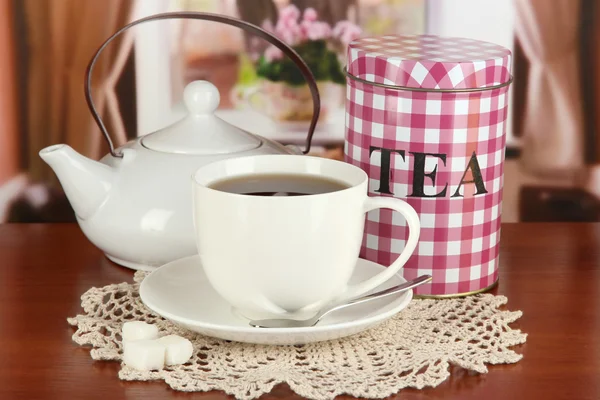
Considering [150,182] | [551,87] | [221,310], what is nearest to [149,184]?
[150,182]

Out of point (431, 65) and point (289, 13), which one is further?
point (289, 13)

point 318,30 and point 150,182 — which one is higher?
point 318,30

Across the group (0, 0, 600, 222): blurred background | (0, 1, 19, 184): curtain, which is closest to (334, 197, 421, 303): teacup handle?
(0, 0, 600, 222): blurred background

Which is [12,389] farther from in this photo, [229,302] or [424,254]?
[424,254]

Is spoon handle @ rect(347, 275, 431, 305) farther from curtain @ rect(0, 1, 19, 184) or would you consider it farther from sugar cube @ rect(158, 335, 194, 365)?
curtain @ rect(0, 1, 19, 184)

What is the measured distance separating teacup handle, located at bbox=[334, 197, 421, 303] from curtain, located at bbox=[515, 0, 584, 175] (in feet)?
1.62

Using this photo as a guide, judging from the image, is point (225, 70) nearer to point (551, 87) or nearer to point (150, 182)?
point (150, 182)

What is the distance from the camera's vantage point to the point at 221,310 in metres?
0.70

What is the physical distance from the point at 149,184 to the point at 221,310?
0.57ft

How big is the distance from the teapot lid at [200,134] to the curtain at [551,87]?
42 cm

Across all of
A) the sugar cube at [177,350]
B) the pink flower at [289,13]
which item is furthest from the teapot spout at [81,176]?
the pink flower at [289,13]

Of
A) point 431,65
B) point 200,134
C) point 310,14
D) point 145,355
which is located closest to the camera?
point 145,355

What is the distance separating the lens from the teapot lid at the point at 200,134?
0.84m

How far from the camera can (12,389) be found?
61 centimetres
